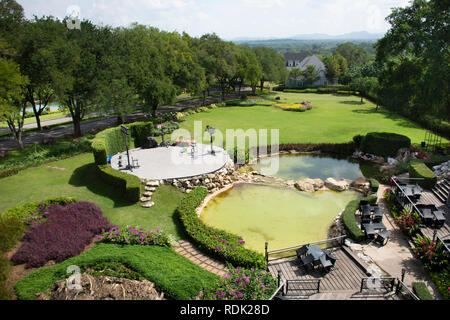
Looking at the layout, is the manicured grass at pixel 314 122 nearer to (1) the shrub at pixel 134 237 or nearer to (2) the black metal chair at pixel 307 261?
(1) the shrub at pixel 134 237

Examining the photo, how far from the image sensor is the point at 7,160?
26141 millimetres

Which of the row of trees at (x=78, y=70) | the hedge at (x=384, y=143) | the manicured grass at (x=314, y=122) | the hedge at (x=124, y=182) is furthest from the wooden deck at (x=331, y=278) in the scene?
the row of trees at (x=78, y=70)

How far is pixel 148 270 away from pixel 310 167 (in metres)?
19.1

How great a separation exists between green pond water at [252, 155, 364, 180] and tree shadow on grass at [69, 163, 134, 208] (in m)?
12.1

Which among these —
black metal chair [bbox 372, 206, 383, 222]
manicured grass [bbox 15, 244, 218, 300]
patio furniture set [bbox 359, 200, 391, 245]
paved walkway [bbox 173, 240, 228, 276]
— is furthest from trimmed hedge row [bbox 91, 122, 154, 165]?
black metal chair [bbox 372, 206, 383, 222]

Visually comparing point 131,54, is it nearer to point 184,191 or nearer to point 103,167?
point 103,167

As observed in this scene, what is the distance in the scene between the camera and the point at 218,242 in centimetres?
1424

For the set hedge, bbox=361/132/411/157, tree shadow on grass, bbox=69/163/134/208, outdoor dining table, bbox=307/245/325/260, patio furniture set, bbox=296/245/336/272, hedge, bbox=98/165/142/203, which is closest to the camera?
patio furniture set, bbox=296/245/336/272

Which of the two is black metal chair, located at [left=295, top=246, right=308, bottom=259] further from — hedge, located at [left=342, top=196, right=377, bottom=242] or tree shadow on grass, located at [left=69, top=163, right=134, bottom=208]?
tree shadow on grass, located at [left=69, top=163, right=134, bottom=208]

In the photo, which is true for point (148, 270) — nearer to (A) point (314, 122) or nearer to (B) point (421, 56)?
(B) point (421, 56)

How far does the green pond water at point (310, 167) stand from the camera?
82.5 feet

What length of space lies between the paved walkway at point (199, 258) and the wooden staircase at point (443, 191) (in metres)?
13.9

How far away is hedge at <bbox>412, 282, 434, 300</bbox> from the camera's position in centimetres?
1066
